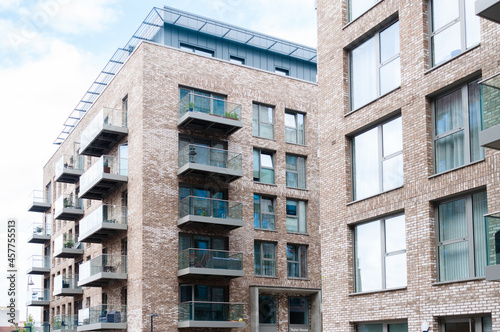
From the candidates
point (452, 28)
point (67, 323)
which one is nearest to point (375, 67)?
point (452, 28)

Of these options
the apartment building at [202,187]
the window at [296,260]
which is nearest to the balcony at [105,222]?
the apartment building at [202,187]

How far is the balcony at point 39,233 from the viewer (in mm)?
52781

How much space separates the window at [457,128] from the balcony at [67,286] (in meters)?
29.6

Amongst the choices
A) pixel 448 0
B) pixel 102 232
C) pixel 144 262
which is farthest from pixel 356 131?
pixel 102 232

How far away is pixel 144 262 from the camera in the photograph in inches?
1227

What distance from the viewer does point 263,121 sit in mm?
36156

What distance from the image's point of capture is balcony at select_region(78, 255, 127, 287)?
3300 cm

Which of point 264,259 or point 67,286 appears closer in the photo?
point 264,259

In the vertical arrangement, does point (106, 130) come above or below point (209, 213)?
above

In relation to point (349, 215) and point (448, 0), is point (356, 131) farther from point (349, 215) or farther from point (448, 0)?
point (448, 0)

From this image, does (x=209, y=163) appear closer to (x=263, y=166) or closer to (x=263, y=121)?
(x=263, y=166)

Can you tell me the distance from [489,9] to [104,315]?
2529cm

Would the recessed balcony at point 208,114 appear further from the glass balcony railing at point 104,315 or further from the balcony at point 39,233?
the balcony at point 39,233

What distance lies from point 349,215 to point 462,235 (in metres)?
4.28
